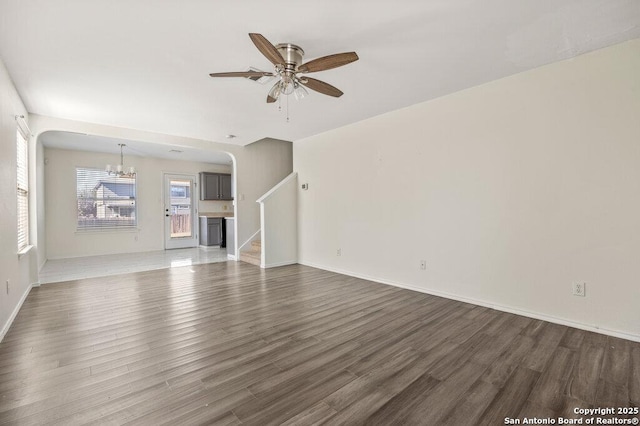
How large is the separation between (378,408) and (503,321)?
1.94 meters

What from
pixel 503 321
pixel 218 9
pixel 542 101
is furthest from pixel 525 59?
pixel 218 9

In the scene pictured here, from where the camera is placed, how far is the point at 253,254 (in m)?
6.05

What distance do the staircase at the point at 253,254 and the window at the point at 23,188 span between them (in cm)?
328

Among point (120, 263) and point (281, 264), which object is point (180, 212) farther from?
point (281, 264)

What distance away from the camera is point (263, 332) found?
8.71 feet

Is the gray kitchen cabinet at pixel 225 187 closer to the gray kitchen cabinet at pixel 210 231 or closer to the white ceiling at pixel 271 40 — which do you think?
the gray kitchen cabinet at pixel 210 231

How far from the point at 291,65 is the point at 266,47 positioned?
425 mm

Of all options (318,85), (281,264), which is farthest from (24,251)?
(318,85)

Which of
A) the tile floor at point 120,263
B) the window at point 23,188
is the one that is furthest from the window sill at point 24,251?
the tile floor at point 120,263

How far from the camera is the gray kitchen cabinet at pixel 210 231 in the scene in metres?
8.27

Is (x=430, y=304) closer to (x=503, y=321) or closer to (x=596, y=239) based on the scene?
(x=503, y=321)

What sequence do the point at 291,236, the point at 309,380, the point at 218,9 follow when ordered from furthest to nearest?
the point at 291,236
the point at 218,9
the point at 309,380

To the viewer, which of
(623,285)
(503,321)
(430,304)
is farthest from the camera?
(430,304)

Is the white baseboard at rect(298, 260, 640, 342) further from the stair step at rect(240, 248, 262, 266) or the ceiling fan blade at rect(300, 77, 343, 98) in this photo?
the ceiling fan blade at rect(300, 77, 343, 98)
